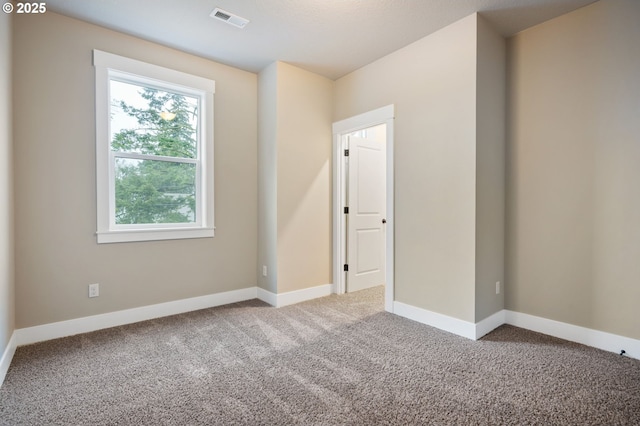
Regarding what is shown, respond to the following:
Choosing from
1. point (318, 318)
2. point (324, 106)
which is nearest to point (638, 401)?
point (318, 318)

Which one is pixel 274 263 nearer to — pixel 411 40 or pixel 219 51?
pixel 219 51

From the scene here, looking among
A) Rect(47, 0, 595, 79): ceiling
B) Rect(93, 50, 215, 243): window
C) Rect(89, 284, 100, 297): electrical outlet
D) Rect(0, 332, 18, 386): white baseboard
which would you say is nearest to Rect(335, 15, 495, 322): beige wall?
Rect(47, 0, 595, 79): ceiling

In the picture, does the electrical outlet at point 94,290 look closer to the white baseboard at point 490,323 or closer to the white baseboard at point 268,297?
the white baseboard at point 268,297

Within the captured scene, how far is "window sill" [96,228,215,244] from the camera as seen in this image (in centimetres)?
292

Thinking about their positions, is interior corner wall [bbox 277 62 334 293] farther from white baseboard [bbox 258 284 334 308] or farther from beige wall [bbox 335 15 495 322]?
beige wall [bbox 335 15 495 322]

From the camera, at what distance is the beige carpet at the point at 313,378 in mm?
1718

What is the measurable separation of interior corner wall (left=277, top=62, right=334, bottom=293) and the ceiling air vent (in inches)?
32.4

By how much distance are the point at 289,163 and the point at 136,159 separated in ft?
5.14

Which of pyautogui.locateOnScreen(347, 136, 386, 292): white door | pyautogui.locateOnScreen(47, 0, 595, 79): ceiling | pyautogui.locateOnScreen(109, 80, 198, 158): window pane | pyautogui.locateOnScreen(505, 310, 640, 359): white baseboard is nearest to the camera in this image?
pyautogui.locateOnScreen(505, 310, 640, 359): white baseboard

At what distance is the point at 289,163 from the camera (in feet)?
12.2

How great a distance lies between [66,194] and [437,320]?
3.49m

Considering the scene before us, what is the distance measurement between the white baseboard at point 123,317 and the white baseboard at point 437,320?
179 cm

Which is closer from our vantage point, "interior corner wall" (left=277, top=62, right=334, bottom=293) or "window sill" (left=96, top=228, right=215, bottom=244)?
"window sill" (left=96, top=228, right=215, bottom=244)

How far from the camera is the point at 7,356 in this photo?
2.19 m
